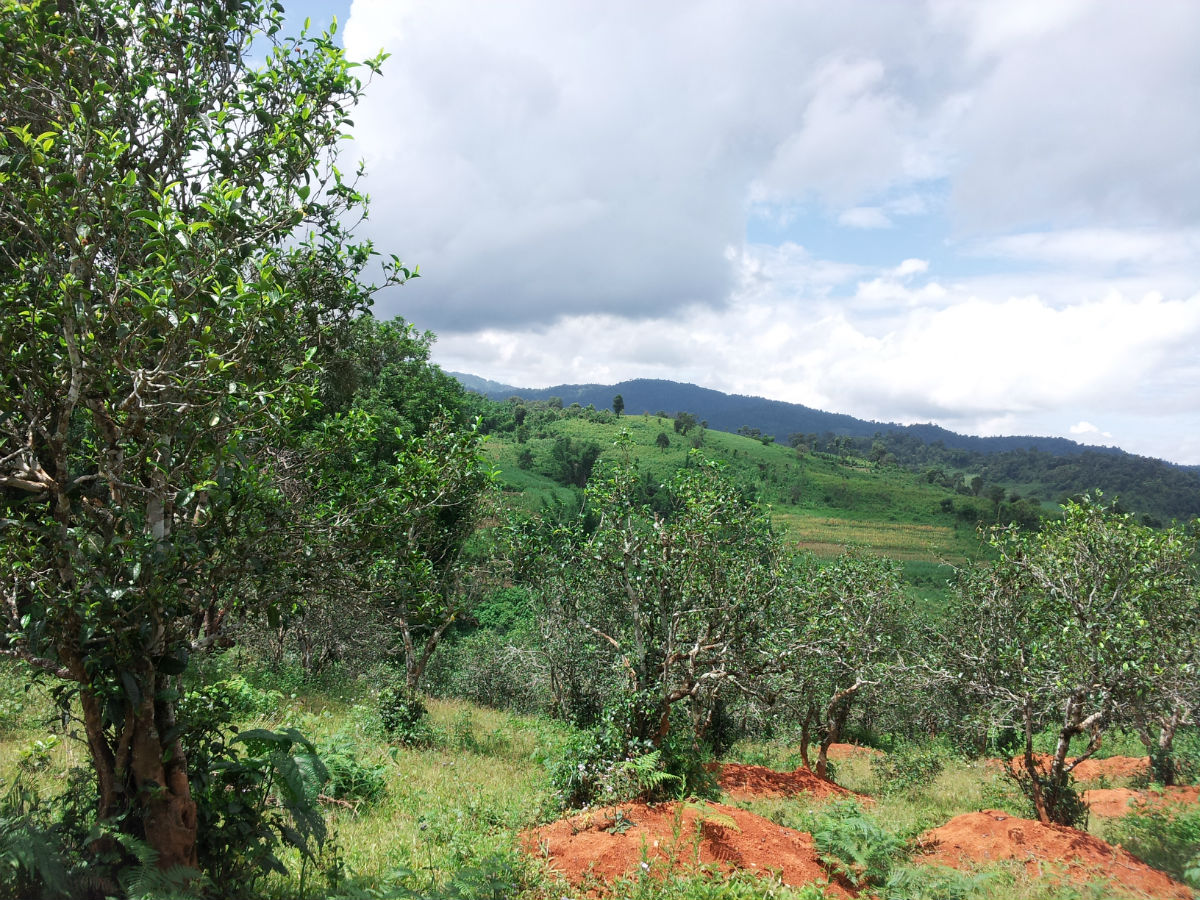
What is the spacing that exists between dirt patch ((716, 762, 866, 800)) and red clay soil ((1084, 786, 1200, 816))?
6.91 m

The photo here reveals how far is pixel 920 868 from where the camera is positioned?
35.2 feet

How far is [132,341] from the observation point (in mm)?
5035

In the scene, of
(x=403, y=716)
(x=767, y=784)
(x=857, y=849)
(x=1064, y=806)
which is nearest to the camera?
(x=857, y=849)

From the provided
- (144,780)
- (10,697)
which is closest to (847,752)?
(10,697)

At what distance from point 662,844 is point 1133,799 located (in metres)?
17.8

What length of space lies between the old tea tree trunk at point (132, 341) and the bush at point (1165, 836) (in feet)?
57.2

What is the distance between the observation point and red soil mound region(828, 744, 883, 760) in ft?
88.4

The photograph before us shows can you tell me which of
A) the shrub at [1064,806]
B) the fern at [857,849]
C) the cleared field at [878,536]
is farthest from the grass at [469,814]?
the cleared field at [878,536]

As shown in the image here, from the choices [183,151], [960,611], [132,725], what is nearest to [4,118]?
[183,151]

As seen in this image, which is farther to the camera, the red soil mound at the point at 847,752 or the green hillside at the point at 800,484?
the green hillside at the point at 800,484

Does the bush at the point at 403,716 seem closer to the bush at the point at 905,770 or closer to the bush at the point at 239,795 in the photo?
the bush at the point at 239,795

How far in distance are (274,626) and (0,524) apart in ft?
6.97

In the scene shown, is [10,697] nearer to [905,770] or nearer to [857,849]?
[857,849]

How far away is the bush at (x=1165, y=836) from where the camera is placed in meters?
13.4
